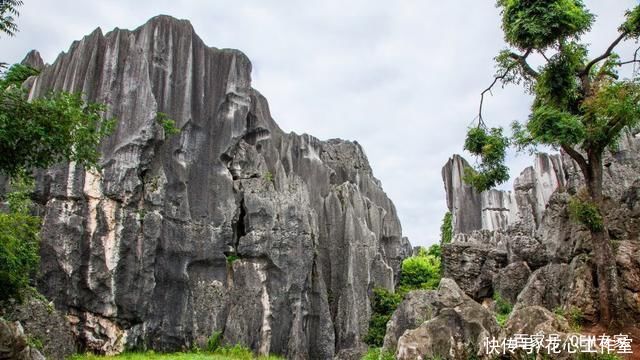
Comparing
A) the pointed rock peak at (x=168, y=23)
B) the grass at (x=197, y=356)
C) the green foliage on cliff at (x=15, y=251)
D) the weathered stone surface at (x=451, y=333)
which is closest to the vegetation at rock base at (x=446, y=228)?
the grass at (x=197, y=356)

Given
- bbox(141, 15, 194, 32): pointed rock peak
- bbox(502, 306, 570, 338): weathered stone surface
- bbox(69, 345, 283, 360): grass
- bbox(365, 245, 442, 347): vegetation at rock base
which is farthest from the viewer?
bbox(365, 245, 442, 347): vegetation at rock base

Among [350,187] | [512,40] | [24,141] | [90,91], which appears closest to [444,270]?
[350,187]

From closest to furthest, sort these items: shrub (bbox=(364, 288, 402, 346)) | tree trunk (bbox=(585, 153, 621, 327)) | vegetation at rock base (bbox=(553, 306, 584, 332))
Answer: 1. tree trunk (bbox=(585, 153, 621, 327))
2. vegetation at rock base (bbox=(553, 306, 584, 332))
3. shrub (bbox=(364, 288, 402, 346))

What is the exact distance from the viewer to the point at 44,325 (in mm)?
14156

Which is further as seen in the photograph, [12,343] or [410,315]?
[410,315]

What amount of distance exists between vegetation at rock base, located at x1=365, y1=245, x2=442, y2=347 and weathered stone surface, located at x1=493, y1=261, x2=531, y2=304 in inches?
236

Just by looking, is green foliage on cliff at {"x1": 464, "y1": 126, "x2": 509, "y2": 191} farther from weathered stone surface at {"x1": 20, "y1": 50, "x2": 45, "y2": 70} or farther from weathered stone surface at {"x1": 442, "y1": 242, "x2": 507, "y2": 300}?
weathered stone surface at {"x1": 20, "y1": 50, "x2": 45, "y2": 70}

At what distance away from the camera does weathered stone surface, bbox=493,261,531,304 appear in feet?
61.4

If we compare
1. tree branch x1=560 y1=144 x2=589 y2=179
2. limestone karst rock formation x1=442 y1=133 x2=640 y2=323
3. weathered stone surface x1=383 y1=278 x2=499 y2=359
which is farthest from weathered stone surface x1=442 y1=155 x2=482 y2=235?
weathered stone surface x1=383 y1=278 x2=499 y2=359

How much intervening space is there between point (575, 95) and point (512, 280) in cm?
711

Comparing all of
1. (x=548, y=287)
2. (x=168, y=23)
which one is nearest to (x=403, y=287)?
(x=548, y=287)

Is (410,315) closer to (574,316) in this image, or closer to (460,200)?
(574,316)

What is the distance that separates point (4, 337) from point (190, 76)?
15.3 metres

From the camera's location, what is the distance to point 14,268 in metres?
12.7
